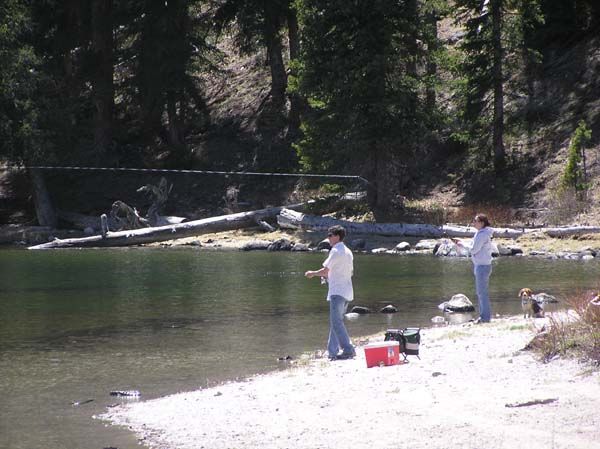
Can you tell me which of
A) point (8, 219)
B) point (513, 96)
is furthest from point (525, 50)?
point (8, 219)

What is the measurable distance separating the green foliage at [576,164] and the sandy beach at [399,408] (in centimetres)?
2204

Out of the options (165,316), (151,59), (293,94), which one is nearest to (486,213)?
(293,94)

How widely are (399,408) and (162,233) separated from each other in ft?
91.7

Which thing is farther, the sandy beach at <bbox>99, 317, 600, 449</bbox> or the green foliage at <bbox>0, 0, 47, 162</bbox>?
the green foliage at <bbox>0, 0, 47, 162</bbox>

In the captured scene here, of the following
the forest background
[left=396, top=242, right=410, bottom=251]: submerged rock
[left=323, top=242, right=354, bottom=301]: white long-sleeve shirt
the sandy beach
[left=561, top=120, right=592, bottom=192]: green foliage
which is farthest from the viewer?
the forest background

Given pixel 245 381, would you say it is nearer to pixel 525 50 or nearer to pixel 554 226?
pixel 554 226

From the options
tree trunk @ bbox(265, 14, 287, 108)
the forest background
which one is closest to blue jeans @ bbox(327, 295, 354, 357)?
the forest background

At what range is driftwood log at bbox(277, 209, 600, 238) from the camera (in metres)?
30.8

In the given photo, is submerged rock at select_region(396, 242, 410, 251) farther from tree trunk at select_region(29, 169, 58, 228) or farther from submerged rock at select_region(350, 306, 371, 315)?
tree trunk at select_region(29, 169, 58, 228)

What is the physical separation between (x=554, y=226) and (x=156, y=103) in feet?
70.1

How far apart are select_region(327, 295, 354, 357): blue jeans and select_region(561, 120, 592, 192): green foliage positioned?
2223cm

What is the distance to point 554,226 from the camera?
3203cm

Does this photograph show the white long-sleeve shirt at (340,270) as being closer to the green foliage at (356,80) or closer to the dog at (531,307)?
the dog at (531,307)

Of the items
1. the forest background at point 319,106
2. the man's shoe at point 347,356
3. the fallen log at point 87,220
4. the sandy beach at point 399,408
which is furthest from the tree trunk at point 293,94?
the sandy beach at point 399,408
